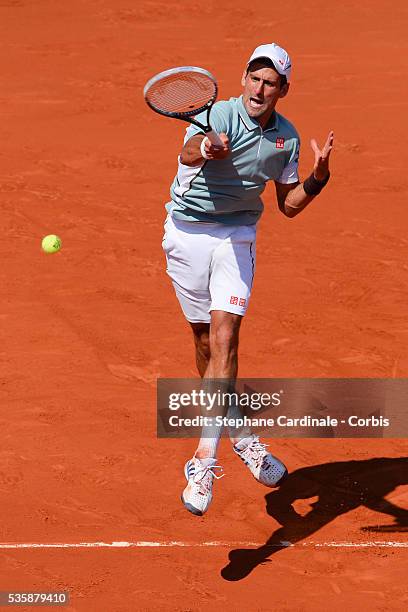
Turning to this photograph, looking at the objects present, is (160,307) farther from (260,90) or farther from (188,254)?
(260,90)

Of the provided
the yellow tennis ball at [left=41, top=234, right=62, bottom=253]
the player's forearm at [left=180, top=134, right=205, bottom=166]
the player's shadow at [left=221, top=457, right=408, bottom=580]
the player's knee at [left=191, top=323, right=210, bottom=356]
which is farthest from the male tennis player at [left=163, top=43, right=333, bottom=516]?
the yellow tennis ball at [left=41, top=234, right=62, bottom=253]

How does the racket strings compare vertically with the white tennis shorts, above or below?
above

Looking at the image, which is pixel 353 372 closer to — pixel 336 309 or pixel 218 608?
pixel 336 309

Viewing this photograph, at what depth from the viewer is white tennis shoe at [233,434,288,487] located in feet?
26.7

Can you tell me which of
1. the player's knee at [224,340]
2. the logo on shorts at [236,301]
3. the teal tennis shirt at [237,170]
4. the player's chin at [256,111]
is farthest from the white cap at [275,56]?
the player's knee at [224,340]

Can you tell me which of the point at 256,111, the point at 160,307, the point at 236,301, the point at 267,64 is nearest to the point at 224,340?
the point at 236,301

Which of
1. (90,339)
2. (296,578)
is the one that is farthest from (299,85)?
(296,578)

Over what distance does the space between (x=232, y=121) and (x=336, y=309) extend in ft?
12.4

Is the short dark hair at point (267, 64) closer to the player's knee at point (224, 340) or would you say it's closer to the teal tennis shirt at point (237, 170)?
the teal tennis shirt at point (237, 170)

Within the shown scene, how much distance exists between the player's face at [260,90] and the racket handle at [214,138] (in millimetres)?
540

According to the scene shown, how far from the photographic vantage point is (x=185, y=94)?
24.5 ft

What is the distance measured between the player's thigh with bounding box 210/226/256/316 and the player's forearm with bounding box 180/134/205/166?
0.66 meters

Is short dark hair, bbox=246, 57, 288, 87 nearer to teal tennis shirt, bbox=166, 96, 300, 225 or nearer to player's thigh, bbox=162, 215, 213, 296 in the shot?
teal tennis shirt, bbox=166, 96, 300, 225

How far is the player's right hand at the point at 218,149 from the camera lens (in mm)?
7312
